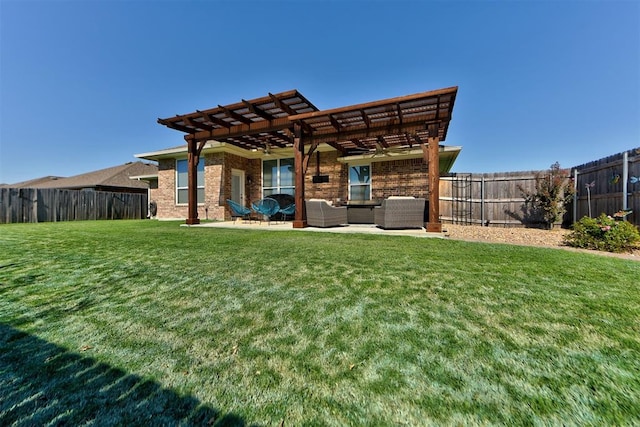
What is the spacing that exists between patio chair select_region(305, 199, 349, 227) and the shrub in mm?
5300

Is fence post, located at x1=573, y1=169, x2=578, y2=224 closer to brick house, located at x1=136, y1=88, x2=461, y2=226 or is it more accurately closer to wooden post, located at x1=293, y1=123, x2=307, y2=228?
brick house, located at x1=136, y1=88, x2=461, y2=226

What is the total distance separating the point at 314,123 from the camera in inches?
305

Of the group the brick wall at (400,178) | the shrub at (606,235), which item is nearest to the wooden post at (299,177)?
the brick wall at (400,178)

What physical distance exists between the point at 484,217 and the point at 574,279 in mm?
7830

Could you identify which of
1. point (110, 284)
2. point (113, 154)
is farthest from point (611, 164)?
→ point (113, 154)

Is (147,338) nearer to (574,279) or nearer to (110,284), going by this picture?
(110,284)

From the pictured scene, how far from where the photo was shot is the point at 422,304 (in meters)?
2.10

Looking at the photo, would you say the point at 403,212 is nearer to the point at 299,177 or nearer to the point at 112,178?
the point at 299,177

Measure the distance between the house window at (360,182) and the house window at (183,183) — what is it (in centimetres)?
702

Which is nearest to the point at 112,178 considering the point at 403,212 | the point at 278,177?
the point at 278,177

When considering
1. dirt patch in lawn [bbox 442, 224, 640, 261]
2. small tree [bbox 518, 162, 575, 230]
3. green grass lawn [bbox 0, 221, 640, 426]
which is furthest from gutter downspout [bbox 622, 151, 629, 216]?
green grass lawn [bbox 0, 221, 640, 426]

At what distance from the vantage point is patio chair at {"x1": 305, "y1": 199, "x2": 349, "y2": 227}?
7124 millimetres

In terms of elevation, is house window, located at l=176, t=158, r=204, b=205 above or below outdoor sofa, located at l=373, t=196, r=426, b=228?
above

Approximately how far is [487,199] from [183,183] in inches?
523
